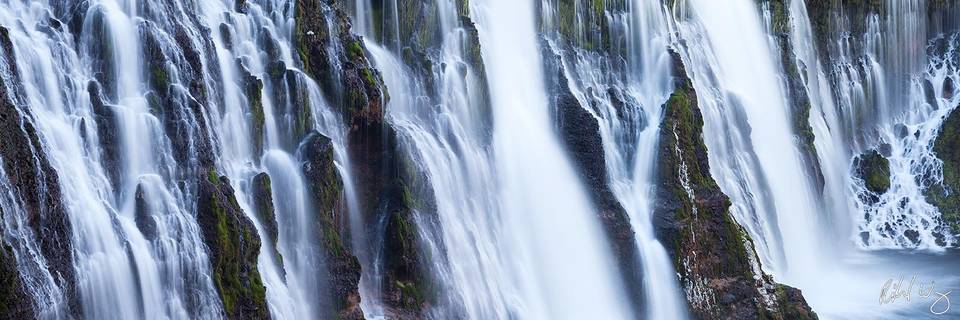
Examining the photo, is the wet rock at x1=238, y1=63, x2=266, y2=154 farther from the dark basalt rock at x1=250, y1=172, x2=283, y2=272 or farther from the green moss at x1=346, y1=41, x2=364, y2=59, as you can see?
the green moss at x1=346, y1=41, x2=364, y2=59

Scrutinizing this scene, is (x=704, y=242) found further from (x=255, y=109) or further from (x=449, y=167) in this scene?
(x=255, y=109)

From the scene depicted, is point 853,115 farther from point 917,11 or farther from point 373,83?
point 373,83

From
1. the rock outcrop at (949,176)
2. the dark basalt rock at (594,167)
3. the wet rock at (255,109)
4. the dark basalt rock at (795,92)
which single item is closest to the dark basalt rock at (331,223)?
the wet rock at (255,109)

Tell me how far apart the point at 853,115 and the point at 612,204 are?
585 inches

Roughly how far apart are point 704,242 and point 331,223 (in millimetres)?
7802

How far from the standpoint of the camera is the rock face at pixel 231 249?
14.7 metres

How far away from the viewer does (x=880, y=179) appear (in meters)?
32.5

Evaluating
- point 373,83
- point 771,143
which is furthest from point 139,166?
point 771,143

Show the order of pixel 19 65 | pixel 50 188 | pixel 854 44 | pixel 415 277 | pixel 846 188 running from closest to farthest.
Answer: pixel 50 188, pixel 19 65, pixel 415 277, pixel 846 188, pixel 854 44

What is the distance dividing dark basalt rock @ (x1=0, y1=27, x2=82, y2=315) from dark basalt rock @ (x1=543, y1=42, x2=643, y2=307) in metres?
10.6

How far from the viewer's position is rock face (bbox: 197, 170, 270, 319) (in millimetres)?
14672
